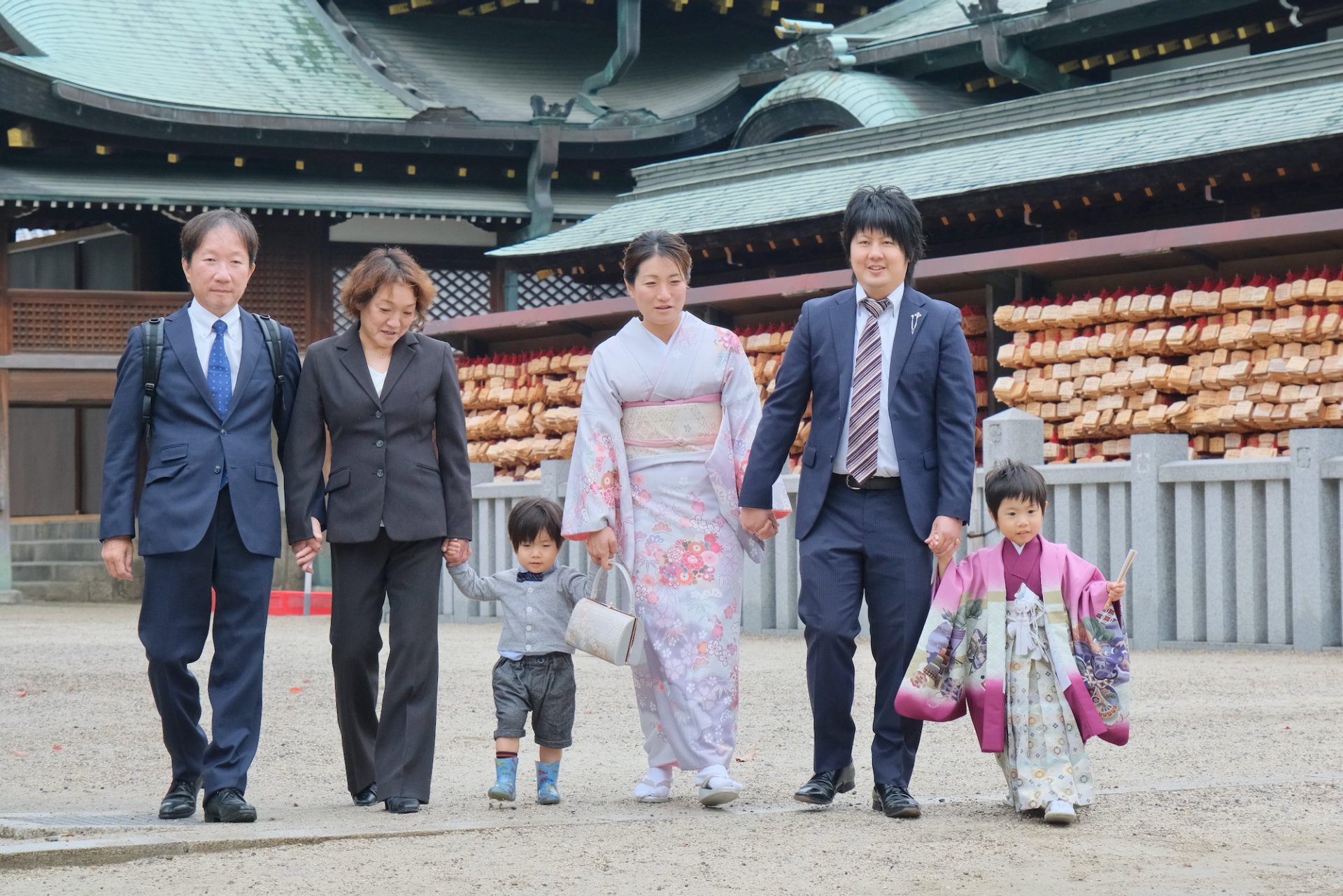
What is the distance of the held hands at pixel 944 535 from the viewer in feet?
15.0

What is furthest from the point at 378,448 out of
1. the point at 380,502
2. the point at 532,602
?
the point at 532,602

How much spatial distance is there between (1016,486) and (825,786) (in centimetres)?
94

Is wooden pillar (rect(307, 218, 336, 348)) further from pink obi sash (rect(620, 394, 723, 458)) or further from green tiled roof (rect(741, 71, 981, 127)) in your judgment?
pink obi sash (rect(620, 394, 723, 458))

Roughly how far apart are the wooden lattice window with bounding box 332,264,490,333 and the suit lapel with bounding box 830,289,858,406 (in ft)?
46.0

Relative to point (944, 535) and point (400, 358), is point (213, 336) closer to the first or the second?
point (400, 358)

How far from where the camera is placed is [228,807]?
4547 mm

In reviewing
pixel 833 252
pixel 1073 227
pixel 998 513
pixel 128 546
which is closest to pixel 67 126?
pixel 833 252

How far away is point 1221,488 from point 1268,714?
8.70ft

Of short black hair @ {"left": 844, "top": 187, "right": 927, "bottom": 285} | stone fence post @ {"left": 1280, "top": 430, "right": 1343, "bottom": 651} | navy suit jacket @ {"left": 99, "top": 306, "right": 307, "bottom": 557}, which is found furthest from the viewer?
stone fence post @ {"left": 1280, "top": 430, "right": 1343, "bottom": 651}

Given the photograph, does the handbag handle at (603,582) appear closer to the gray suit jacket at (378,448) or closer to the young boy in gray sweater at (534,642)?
the young boy in gray sweater at (534,642)

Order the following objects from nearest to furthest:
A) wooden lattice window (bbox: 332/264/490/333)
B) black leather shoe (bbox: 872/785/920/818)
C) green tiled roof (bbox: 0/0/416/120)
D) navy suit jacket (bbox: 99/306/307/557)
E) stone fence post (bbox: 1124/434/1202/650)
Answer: black leather shoe (bbox: 872/785/920/818)
navy suit jacket (bbox: 99/306/307/557)
stone fence post (bbox: 1124/434/1202/650)
green tiled roof (bbox: 0/0/416/120)
wooden lattice window (bbox: 332/264/490/333)

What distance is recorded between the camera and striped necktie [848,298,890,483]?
4.71 m

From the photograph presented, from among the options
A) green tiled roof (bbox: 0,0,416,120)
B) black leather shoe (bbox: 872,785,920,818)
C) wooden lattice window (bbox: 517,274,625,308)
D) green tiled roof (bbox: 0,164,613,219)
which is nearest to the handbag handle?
black leather shoe (bbox: 872,785,920,818)

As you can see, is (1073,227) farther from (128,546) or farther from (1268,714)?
(128,546)
